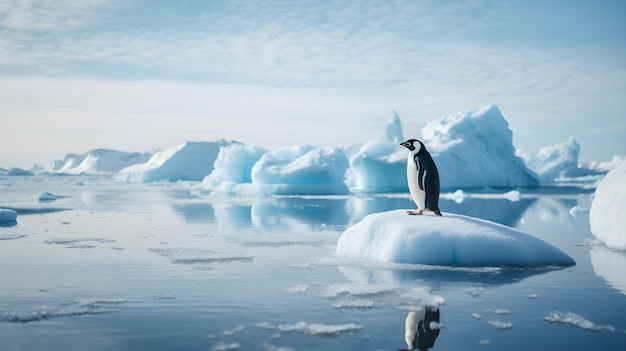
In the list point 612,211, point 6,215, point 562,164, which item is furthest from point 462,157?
point 562,164

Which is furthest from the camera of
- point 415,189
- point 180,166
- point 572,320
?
point 180,166

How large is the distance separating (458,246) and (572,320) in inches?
117

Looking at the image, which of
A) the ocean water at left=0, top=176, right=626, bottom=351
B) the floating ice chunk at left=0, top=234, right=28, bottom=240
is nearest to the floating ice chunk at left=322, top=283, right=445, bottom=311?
the ocean water at left=0, top=176, right=626, bottom=351

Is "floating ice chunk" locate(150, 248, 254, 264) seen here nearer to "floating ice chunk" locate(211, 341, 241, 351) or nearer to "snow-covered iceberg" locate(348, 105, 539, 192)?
"floating ice chunk" locate(211, 341, 241, 351)

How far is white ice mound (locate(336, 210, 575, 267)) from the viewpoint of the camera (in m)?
8.03

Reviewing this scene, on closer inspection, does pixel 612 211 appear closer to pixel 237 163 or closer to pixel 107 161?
pixel 237 163

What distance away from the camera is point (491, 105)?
46.3 metres

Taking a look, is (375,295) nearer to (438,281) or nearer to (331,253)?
(438,281)

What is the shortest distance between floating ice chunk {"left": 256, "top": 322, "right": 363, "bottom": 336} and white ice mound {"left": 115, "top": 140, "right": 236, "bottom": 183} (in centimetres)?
7671

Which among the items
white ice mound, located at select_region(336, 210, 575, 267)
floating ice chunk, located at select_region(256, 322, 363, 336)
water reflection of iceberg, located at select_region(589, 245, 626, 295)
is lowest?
water reflection of iceberg, located at select_region(589, 245, 626, 295)

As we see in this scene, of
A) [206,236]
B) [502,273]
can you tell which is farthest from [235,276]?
[206,236]

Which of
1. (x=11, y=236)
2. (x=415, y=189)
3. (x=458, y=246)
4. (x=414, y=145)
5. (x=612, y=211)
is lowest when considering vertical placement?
(x=11, y=236)

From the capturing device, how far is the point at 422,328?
16.0 ft

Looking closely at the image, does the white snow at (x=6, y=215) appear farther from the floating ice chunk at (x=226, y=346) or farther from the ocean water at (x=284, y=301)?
the floating ice chunk at (x=226, y=346)
